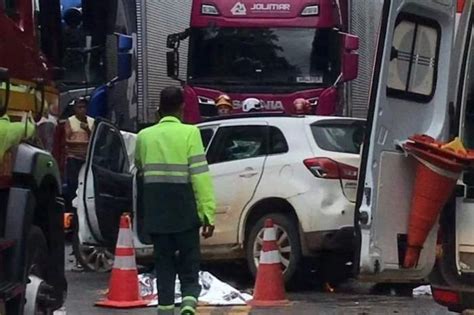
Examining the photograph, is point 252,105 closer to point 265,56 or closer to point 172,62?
point 265,56

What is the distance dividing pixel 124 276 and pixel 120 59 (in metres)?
5.10

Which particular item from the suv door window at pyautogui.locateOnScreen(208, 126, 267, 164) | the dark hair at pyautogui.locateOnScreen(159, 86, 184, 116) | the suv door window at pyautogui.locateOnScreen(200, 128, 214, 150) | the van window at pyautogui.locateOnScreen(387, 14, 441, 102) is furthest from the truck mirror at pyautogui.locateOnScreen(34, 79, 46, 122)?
the suv door window at pyautogui.locateOnScreen(200, 128, 214, 150)

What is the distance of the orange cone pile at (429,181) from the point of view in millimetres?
8281

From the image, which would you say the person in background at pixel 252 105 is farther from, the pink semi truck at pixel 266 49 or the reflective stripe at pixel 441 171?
the reflective stripe at pixel 441 171

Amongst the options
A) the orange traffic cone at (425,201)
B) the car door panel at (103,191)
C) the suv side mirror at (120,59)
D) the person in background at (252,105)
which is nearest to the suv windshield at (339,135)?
the car door panel at (103,191)

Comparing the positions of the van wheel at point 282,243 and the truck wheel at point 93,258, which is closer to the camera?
the van wheel at point 282,243

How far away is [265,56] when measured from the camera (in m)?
19.4

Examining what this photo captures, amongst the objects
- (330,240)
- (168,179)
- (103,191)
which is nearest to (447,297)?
(168,179)

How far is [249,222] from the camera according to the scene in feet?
43.7

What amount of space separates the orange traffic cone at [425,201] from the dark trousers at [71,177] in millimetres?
7666

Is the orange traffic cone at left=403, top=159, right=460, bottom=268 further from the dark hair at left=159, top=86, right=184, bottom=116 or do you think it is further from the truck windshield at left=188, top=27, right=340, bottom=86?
the truck windshield at left=188, top=27, right=340, bottom=86

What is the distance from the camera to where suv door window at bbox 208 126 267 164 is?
529 inches

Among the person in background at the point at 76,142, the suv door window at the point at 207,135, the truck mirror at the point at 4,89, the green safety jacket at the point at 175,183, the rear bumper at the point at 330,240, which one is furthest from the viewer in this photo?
the person in background at the point at 76,142

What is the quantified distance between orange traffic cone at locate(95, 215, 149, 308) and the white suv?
16.5 inches
